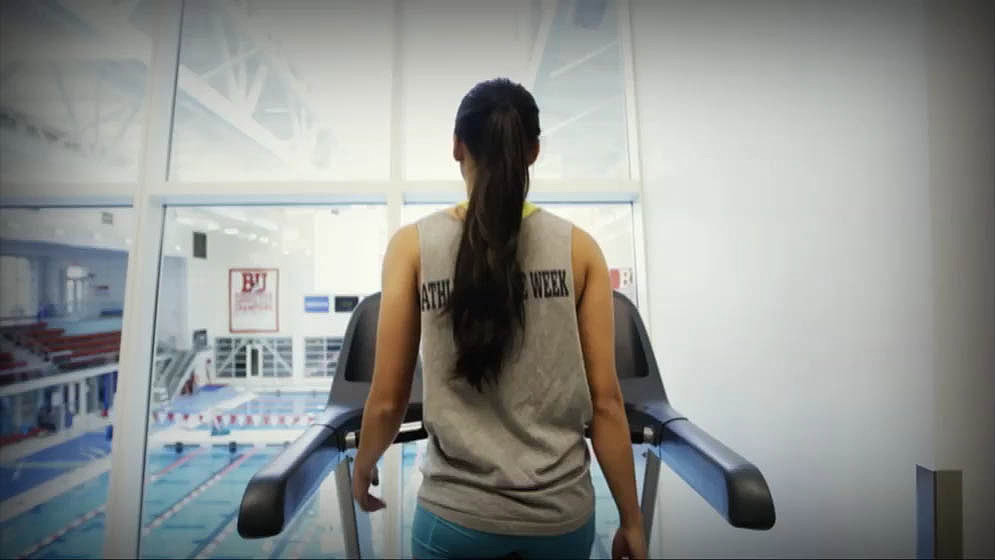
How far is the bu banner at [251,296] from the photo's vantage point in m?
2.25

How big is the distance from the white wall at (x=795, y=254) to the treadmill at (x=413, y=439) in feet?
1.95

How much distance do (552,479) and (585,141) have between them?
1728mm

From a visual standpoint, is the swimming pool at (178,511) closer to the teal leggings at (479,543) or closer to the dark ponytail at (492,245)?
the teal leggings at (479,543)

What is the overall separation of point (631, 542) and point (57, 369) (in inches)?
110

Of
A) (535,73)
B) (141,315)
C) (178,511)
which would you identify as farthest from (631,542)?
(178,511)

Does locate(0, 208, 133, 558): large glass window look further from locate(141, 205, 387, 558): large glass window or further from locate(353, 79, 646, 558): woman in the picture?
locate(353, 79, 646, 558): woman

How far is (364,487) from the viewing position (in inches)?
38.6

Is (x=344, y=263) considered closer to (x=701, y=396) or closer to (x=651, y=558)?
(x=701, y=396)

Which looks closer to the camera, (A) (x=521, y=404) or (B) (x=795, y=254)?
(A) (x=521, y=404)

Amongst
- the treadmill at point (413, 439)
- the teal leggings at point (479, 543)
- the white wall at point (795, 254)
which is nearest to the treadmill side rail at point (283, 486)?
the treadmill at point (413, 439)

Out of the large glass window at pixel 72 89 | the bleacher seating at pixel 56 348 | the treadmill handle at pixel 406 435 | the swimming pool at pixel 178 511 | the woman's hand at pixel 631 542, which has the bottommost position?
the swimming pool at pixel 178 511

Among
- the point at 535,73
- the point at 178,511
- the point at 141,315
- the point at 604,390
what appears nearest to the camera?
the point at 604,390

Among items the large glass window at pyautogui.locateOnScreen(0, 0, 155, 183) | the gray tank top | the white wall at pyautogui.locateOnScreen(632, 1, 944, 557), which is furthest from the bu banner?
the white wall at pyautogui.locateOnScreen(632, 1, 944, 557)

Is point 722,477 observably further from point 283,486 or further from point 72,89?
point 72,89
